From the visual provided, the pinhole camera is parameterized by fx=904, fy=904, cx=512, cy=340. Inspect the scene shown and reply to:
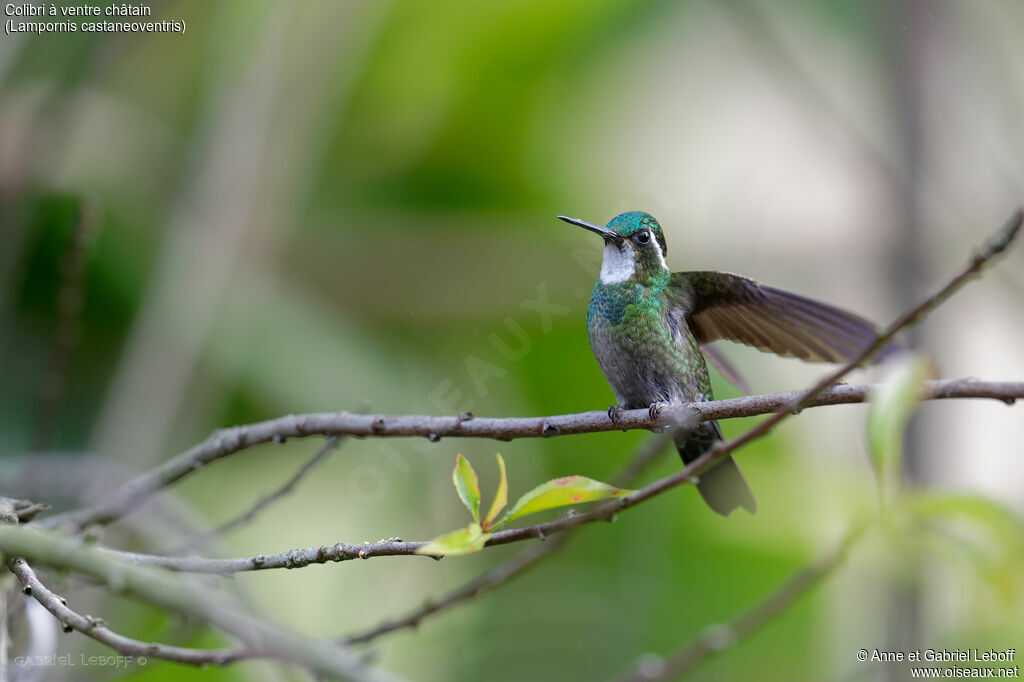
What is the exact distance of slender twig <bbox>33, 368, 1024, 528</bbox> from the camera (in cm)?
95

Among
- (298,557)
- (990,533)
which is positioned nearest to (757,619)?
(990,533)

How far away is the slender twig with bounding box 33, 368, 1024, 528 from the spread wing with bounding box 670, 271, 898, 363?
15.9 inches

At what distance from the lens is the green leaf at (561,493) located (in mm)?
857

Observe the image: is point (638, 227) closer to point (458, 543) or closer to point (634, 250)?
point (634, 250)

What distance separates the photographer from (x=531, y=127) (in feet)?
10.0

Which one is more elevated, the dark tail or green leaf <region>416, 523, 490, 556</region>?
green leaf <region>416, 523, 490, 556</region>

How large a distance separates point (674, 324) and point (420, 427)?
2.29 ft

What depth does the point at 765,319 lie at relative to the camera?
1.58 metres

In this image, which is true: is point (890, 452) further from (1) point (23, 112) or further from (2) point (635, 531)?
(1) point (23, 112)

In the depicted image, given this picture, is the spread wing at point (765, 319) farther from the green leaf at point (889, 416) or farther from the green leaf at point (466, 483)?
the green leaf at point (466, 483)

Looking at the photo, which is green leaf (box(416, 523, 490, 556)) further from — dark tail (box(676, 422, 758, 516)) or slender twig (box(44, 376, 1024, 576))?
dark tail (box(676, 422, 758, 516))

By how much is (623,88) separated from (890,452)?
276 centimetres

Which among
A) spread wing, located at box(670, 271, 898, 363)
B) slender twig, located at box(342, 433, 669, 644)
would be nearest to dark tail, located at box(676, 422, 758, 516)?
spread wing, located at box(670, 271, 898, 363)

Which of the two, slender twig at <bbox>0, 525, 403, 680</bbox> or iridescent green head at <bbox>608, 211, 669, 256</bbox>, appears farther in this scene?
iridescent green head at <bbox>608, 211, 669, 256</bbox>
